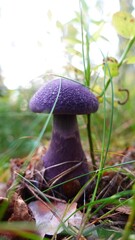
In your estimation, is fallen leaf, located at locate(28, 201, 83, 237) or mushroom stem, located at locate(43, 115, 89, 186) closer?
fallen leaf, located at locate(28, 201, 83, 237)

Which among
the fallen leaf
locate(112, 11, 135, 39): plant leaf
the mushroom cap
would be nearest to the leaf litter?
the fallen leaf

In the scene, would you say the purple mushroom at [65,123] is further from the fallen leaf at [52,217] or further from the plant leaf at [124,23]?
the plant leaf at [124,23]

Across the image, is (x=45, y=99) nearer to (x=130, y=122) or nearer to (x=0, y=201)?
(x=0, y=201)

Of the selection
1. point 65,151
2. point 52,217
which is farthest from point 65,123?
point 52,217

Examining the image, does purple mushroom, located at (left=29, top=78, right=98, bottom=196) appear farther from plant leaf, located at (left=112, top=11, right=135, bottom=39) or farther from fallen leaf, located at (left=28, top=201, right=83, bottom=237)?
plant leaf, located at (left=112, top=11, right=135, bottom=39)

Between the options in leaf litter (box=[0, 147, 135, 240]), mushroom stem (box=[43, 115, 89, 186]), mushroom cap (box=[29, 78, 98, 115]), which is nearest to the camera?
leaf litter (box=[0, 147, 135, 240])

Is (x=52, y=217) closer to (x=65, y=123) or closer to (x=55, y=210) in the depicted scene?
(x=55, y=210)

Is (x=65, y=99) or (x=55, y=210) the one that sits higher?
(x=65, y=99)

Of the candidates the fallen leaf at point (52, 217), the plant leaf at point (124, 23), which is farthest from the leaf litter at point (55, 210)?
the plant leaf at point (124, 23)
